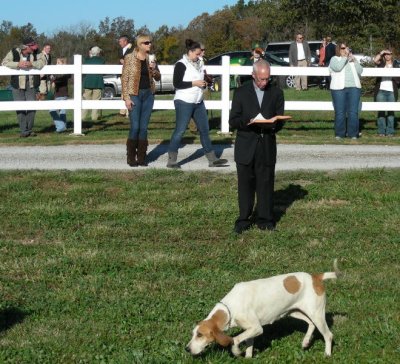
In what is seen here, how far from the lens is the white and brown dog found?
20.1 ft

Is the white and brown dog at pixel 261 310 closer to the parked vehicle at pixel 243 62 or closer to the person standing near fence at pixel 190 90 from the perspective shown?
the person standing near fence at pixel 190 90

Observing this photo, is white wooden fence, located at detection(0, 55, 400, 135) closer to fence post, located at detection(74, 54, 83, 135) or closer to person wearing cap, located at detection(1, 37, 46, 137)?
fence post, located at detection(74, 54, 83, 135)

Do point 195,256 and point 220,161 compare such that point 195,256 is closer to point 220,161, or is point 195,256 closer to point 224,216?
point 224,216

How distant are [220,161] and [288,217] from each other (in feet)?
9.36

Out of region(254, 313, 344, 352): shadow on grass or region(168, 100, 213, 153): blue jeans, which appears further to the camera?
region(168, 100, 213, 153): blue jeans

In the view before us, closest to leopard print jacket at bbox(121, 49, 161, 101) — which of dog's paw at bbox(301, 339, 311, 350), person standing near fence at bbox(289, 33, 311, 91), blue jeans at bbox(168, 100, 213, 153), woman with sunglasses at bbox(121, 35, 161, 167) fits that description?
woman with sunglasses at bbox(121, 35, 161, 167)

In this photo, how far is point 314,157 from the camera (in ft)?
49.0

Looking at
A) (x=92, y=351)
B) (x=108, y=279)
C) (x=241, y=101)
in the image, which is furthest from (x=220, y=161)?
(x=92, y=351)

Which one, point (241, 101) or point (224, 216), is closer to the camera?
point (241, 101)

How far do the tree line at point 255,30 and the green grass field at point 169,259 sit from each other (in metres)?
19.3

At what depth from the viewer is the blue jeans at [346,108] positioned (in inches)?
689

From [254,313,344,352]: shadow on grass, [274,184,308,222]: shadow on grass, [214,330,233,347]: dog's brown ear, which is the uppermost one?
[274,184,308,222]: shadow on grass

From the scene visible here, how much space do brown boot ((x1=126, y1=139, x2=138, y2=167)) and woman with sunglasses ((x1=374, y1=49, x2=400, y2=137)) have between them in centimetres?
643

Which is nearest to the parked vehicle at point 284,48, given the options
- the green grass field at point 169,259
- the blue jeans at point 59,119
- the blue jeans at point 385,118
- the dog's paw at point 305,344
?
the blue jeans at point 385,118
